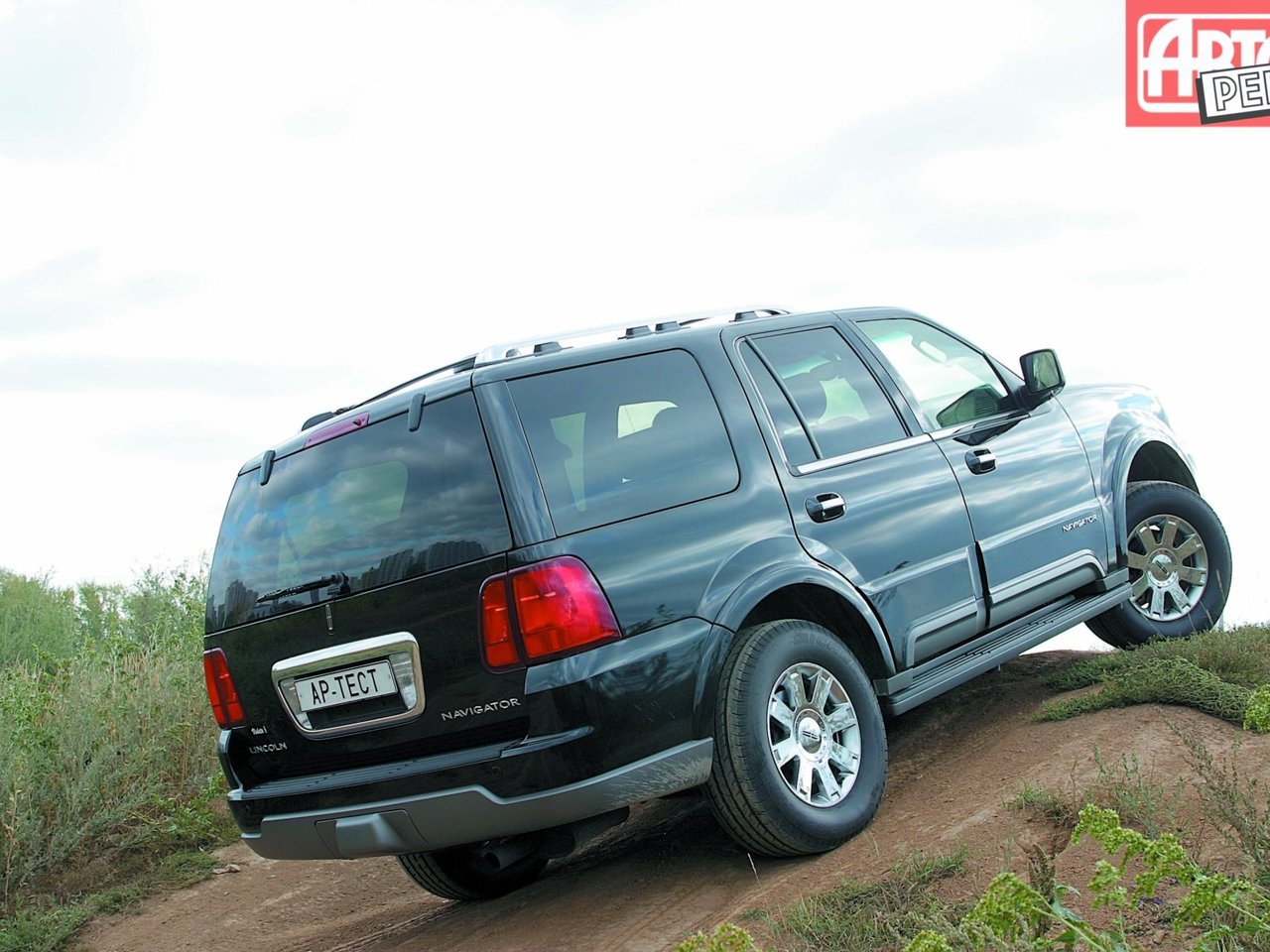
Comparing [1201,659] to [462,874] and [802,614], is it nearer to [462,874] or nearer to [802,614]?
[802,614]

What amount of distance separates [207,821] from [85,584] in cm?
823

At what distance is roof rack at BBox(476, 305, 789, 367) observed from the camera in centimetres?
456

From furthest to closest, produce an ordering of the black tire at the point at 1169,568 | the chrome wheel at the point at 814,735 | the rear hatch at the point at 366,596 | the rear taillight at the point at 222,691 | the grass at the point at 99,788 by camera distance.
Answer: the black tire at the point at 1169,568 → the grass at the point at 99,788 → the rear taillight at the point at 222,691 → the chrome wheel at the point at 814,735 → the rear hatch at the point at 366,596

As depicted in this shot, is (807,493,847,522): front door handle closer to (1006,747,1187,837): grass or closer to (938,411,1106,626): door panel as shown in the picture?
(938,411,1106,626): door panel

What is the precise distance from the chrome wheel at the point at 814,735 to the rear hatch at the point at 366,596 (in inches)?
40.6

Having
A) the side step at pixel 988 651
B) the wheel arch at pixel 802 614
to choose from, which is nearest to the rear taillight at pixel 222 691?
the wheel arch at pixel 802 614

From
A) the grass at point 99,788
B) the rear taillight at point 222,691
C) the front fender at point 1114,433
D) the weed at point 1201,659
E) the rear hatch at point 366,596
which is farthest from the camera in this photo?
the grass at point 99,788

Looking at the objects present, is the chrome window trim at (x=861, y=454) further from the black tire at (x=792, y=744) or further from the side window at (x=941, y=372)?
the black tire at (x=792, y=744)

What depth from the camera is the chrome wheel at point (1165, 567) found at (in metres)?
7.33

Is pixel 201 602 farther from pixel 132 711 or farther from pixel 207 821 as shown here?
pixel 207 821

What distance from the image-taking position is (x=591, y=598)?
404 centimetres

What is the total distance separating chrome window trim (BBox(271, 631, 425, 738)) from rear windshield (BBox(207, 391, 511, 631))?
0.67ft

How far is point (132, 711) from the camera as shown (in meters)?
8.41

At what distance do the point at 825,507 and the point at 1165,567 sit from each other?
3.53 meters
